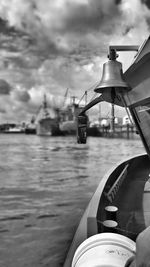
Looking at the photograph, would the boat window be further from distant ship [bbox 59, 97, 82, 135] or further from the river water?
distant ship [bbox 59, 97, 82, 135]

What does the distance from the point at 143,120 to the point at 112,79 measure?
343 centimetres

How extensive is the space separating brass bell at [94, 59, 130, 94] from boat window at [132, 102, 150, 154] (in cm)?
280

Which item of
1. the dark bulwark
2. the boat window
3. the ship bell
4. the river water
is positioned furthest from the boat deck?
the ship bell

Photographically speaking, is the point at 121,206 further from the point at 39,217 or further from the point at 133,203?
the point at 39,217

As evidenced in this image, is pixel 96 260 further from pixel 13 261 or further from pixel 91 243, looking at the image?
pixel 13 261

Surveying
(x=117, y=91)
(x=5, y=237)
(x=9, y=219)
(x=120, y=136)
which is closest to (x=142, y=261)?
(x=117, y=91)

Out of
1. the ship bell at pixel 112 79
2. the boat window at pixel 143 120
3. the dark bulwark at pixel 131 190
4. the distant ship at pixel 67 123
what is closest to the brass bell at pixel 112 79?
the ship bell at pixel 112 79

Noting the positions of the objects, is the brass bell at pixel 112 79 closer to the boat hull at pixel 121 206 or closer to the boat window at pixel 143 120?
the boat hull at pixel 121 206

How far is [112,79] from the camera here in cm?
340

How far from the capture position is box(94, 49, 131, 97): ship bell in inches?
131

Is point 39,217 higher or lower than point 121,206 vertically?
lower

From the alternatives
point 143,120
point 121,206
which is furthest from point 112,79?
point 121,206

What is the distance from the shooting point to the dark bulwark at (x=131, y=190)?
3678mm

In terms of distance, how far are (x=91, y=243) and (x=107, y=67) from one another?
2689mm
